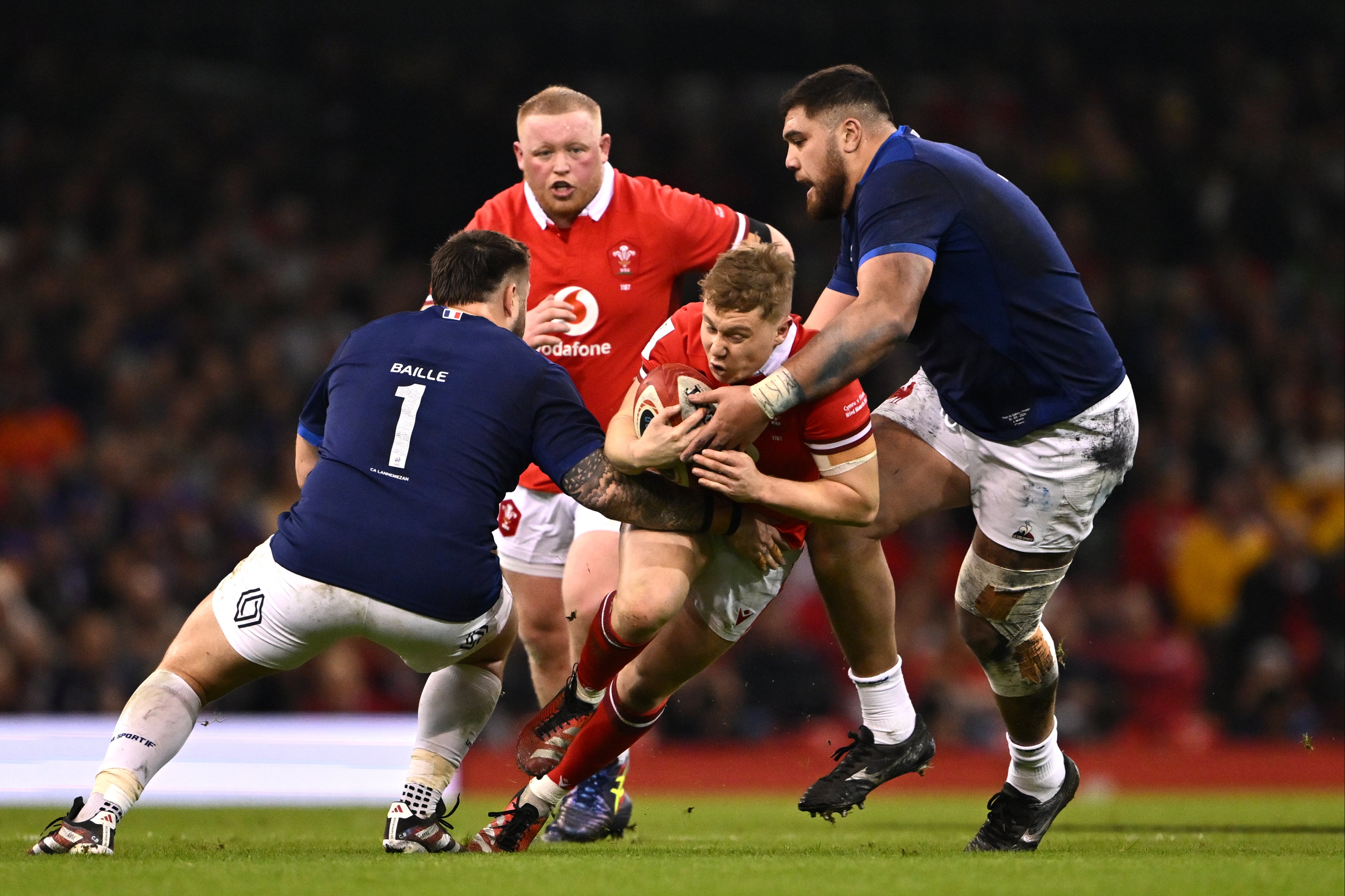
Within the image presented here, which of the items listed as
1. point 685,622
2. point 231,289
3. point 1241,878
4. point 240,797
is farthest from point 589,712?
point 231,289

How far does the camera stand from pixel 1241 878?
4008 mm

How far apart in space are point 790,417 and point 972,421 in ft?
2.70

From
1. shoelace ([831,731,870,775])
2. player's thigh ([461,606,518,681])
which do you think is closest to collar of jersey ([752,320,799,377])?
player's thigh ([461,606,518,681])

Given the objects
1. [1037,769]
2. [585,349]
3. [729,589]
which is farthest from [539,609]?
[1037,769]

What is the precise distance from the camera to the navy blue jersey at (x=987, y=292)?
5.04 meters

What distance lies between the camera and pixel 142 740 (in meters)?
4.47

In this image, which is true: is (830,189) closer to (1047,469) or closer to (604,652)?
(1047,469)

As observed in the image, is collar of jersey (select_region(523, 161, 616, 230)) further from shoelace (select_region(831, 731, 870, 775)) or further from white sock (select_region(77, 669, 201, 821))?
white sock (select_region(77, 669, 201, 821))

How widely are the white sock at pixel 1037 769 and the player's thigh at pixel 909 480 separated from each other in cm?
92

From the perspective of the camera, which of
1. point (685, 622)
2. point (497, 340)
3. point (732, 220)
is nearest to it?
point (497, 340)

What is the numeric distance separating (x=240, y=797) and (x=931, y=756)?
458 cm

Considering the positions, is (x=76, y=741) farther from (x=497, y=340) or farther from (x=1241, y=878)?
(x=1241, y=878)

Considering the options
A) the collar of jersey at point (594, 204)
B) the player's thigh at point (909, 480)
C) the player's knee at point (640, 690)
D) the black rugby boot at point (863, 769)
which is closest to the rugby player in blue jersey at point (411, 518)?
the player's knee at point (640, 690)

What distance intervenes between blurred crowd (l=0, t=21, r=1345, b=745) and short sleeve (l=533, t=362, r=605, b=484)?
5.92 meters
